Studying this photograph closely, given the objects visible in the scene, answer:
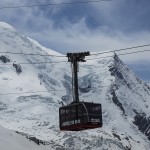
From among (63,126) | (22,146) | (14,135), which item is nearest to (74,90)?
(63,126)

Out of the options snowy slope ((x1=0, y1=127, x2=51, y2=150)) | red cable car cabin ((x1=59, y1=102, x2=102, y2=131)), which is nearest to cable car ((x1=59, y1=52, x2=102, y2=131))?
red cable car cabin ((x1=59, y1=102, x2=102, y2=131))

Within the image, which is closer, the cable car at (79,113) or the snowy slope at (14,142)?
the cable car at (79,113)

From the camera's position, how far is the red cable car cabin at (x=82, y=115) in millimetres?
44709

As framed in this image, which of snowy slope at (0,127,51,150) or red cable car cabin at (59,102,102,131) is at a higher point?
snowy slope at (0,127,51,150)

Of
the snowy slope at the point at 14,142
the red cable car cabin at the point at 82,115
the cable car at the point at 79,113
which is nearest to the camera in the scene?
the cable car at the point at 79,113

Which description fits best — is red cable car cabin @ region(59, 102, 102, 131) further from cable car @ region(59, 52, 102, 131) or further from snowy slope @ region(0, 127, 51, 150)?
snowy slope @ region(0, 127, 51, 150)

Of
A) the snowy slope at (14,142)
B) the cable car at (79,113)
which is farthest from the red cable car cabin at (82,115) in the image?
the snowy slope at (14,142)

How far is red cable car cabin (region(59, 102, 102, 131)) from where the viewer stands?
44709 millimetres

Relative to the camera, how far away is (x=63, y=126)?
47.7 meters

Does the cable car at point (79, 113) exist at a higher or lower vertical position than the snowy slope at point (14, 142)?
lower

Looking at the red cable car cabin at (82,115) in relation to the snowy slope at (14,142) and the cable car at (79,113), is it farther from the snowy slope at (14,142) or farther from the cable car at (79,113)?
the snowy slope at (14,142)

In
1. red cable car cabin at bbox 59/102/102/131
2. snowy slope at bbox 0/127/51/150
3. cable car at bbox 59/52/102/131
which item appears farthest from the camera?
snowy slope at bbox 0/127/51/150

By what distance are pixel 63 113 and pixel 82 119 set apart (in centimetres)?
251

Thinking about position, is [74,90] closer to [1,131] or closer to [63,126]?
[63,126]
